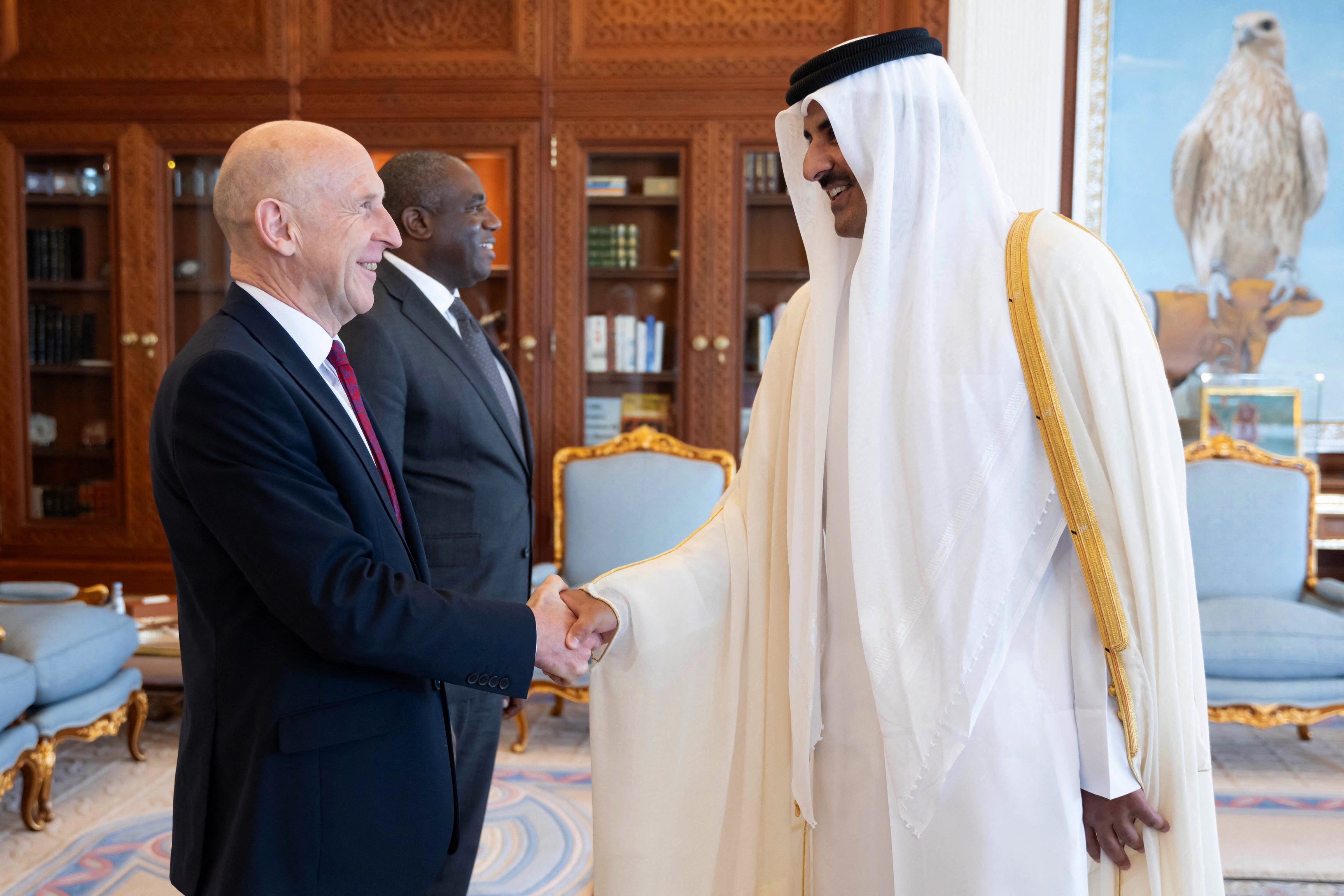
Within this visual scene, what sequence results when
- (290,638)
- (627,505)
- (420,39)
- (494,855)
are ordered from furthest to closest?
1. (420,39)
2. (627,505)
3. (494,855)
4. (290,638)

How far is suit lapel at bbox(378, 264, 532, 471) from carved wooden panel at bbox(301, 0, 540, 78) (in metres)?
2.32

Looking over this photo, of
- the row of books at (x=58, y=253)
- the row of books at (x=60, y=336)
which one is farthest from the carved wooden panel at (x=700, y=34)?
the row of books at (x=60, y=336)

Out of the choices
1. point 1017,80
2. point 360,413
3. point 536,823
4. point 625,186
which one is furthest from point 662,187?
point 360,413

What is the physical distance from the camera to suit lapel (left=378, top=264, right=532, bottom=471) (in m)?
2.15

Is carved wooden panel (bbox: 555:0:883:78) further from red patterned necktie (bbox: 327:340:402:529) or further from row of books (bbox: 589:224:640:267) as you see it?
red patterned necktie (bbox: 327:340:402:529)

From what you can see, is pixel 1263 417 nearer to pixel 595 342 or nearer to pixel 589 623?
pixel 595 342

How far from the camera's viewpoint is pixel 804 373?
60.7 inches

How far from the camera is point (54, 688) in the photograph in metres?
2.90

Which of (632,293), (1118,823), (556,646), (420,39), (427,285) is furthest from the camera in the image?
(632,293)

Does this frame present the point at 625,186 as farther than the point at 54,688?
Yes

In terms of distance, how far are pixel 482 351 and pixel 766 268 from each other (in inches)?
85.0

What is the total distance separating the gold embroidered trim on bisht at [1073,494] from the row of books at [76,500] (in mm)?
4348

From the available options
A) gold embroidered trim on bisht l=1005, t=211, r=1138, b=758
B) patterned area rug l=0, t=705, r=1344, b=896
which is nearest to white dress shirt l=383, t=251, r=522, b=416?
patterned area rug l=0, t=705, r=1344, b=896

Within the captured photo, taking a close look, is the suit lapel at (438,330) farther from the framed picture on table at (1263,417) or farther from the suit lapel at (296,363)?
the framed picture on table at (1263,417)
